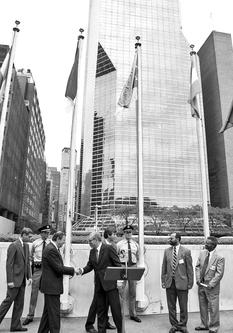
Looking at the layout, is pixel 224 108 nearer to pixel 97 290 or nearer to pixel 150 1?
pixel 150 1

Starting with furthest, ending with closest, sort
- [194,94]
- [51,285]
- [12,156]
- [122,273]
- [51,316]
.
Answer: [12,156]
[194,94]
[51,285]
[51,316]
[122,273]

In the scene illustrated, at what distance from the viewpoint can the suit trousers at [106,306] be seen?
5.51m

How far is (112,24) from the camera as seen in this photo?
4156 inches

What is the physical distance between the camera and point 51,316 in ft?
17.1

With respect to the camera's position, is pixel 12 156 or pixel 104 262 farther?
A: pixel 12 156

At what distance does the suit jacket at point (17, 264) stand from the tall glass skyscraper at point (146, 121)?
85.5 metres

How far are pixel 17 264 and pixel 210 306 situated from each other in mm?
4402

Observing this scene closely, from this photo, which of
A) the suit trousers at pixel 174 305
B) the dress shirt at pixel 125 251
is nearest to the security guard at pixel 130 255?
the dress shirt at pixel 125 251

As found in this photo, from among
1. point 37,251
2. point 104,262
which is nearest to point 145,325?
point 104,262

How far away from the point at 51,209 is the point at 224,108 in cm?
12798

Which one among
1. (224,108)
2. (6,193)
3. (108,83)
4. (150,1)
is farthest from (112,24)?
(6,193)

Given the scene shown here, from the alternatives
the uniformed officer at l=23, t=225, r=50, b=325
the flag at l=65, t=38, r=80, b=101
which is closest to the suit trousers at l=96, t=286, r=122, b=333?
the uniformed officer at l=23, t=225, r=50, b=325

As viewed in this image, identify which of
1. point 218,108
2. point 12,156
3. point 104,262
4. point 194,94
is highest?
point 218,108

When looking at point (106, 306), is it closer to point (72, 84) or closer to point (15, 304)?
point (15, 304)
